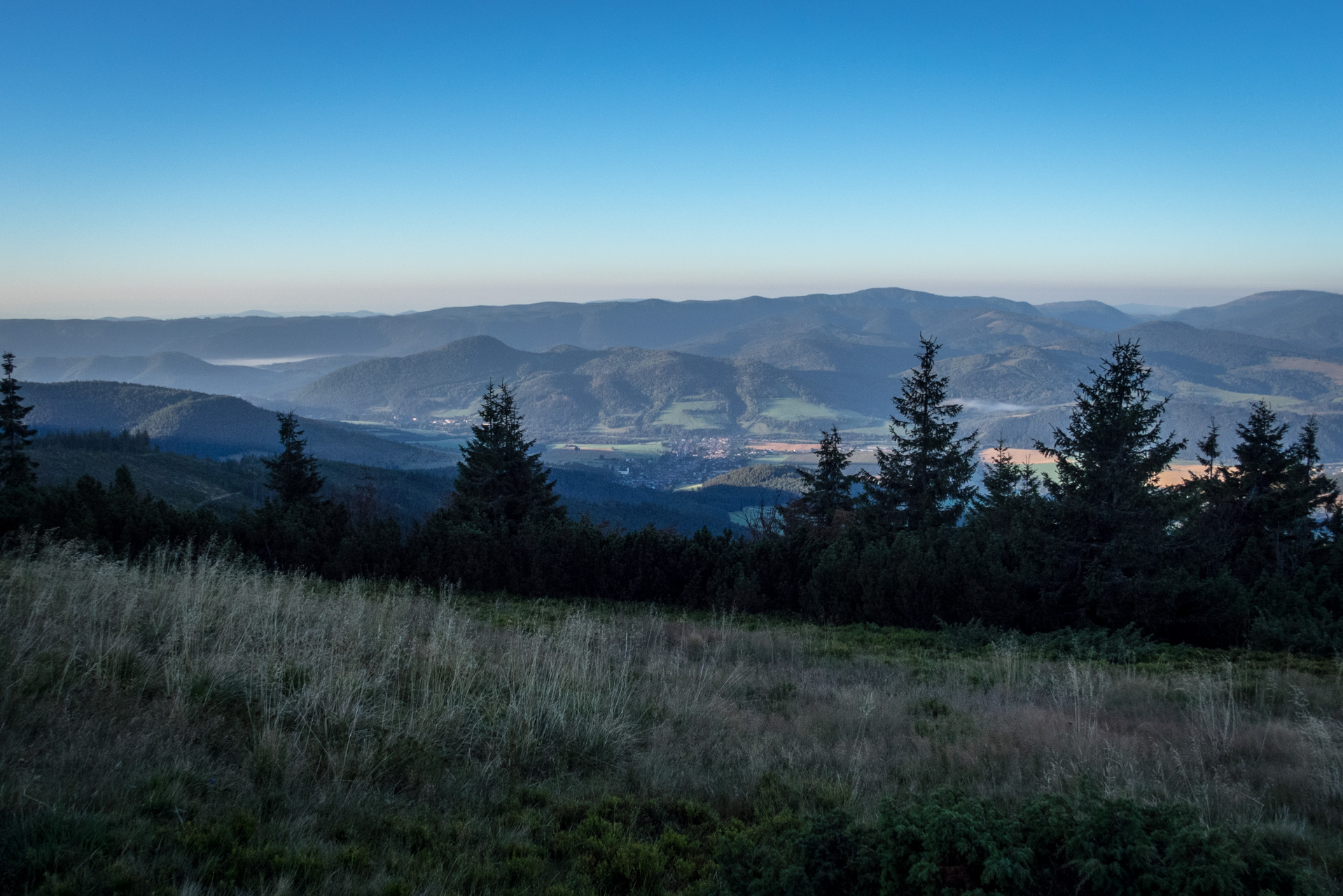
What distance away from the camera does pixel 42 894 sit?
247 centimetres

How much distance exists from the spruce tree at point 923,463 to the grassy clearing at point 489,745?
1518 centimetres

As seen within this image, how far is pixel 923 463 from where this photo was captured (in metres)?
23.2

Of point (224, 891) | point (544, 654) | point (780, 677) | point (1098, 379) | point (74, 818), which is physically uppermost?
point (1098, 379)

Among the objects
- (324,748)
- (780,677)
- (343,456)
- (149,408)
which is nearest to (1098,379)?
(780,677)

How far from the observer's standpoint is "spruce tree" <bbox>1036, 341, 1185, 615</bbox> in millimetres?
10555

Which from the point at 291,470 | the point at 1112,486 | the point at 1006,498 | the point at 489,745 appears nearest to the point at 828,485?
the point at 1006,498

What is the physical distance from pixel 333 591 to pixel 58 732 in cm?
598

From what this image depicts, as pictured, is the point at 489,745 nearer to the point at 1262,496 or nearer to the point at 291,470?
the point at 1262,496

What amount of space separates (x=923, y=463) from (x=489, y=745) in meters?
21.0

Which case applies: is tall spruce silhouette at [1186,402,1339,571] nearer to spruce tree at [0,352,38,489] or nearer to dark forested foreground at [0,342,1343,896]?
dark forested foreground at [0,342,1343,896]

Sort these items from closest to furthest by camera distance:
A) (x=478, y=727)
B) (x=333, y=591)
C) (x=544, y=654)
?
(x=478, y=727) → (x=544, y=654) → (x=333, y=591)

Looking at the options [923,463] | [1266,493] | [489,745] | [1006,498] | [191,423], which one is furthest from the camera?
[191,423]

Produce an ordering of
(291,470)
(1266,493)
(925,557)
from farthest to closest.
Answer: (291,470) < (1266,493) < (925,557)

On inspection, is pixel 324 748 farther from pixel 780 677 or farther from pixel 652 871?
pixel 780 677
